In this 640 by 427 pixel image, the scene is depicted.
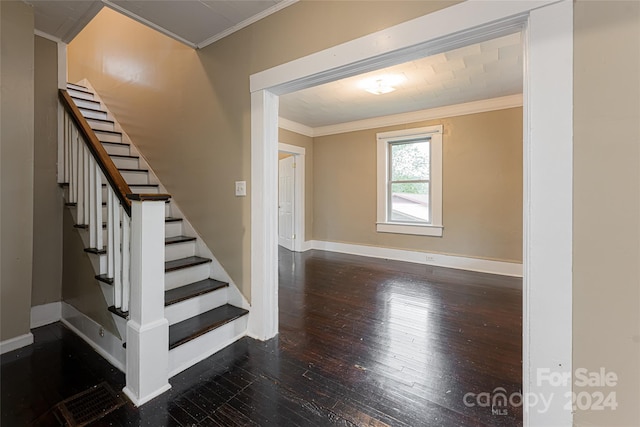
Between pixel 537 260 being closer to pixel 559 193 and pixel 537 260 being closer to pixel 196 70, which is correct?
pixel 559 193

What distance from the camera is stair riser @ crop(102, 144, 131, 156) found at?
3.13 metres

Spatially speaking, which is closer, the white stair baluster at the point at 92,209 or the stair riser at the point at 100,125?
the white stair baluster at the point at 92,209

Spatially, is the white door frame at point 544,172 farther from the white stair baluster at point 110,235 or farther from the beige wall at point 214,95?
the white stair baluster at point 110,235

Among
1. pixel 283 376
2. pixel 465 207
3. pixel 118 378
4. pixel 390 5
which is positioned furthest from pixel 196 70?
pixel 465 207

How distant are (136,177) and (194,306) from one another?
1.81m

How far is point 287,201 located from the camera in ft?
19.2

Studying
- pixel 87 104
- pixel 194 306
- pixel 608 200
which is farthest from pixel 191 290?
pixel 87 104

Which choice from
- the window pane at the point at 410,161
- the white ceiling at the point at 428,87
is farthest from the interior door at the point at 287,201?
the window pane at the point at 410,161

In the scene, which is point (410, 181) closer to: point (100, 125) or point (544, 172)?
point (544, 172)

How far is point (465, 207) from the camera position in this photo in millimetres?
4215

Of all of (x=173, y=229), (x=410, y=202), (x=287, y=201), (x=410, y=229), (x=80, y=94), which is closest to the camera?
(x=173, y=229)

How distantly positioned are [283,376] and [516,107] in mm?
4453

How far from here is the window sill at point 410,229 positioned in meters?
4.44

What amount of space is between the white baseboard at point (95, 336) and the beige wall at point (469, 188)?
4048 mm
